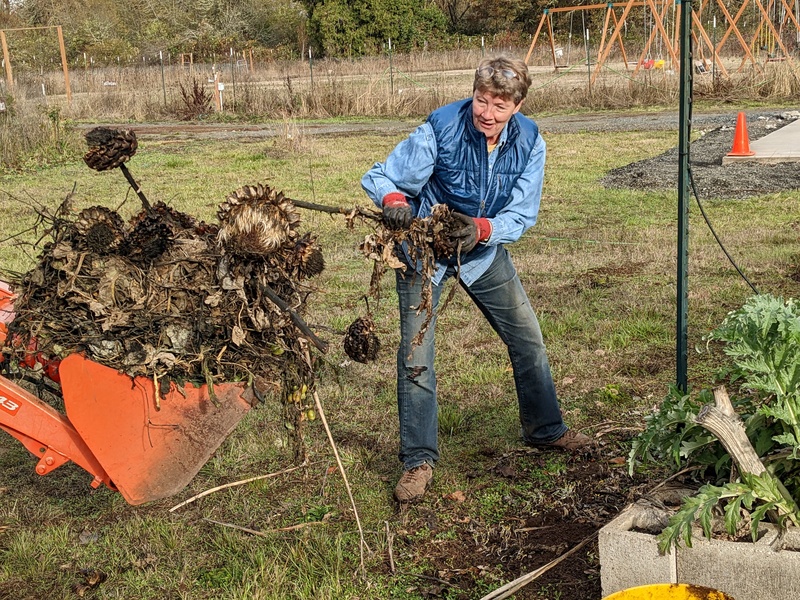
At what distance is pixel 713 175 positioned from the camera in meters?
12.5

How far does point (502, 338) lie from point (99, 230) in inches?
73.9

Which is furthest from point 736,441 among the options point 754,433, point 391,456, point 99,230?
point 99,230

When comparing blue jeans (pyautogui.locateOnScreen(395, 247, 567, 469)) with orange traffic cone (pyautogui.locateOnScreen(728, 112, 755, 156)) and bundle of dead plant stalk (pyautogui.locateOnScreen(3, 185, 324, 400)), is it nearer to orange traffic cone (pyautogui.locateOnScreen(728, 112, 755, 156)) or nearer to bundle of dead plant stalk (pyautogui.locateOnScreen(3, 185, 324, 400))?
bundle of dead plant stalk (pyautogui.locateOnScreen(3, 185, 324, 400))

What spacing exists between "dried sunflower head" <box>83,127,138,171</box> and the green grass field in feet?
0.82

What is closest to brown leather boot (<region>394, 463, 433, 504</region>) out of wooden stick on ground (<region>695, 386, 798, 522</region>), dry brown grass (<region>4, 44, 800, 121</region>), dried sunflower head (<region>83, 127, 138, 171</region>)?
wooden stick on ground (<region>695, 386, 798, 522</region>)

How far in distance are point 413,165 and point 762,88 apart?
70.1 feet

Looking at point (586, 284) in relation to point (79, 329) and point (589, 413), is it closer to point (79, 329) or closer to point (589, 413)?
point (589, 413)

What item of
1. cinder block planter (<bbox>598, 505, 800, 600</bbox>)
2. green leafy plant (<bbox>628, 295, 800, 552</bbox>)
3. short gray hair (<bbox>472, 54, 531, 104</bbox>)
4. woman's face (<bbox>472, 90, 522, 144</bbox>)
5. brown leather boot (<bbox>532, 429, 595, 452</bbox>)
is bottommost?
Result: brown leather boot (<bbox>532, 429, 595, 452</bbox>)

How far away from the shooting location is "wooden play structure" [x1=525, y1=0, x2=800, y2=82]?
24438 millimetres

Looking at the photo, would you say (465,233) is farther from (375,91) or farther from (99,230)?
(375,91)

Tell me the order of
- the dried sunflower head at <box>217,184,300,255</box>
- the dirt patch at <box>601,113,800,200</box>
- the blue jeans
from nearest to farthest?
the dried sunflower head at <box>217,184,300,255</box> → the blue jeans → the dirt patch at <box>601,113,800,200</box>

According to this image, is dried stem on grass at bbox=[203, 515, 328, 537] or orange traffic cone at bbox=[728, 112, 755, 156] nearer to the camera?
dried stem on grass at bbox=[203, 515, 328, 537]

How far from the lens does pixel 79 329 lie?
3.47 meters

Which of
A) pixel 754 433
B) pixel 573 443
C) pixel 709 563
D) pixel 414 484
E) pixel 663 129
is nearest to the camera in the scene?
pixel 709 563
